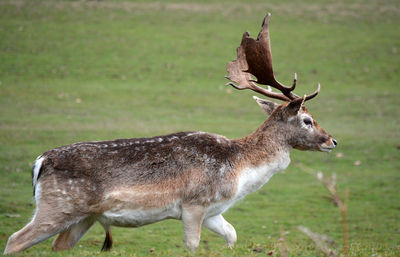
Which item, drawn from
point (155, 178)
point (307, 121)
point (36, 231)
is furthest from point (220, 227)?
point (36, 231)

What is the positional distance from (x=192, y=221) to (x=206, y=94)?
58.3 ft

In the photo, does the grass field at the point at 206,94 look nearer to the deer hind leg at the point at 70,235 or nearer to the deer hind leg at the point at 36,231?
the deer hind leg at the point at 36,231

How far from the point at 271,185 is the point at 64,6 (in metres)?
20.9

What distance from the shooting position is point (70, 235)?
8.59m

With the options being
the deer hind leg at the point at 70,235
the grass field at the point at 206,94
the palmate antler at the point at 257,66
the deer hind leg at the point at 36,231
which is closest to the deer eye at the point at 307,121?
the palmate antler at the point at 257,66

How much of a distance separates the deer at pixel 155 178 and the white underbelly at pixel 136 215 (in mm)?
13

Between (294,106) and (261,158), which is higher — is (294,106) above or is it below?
above

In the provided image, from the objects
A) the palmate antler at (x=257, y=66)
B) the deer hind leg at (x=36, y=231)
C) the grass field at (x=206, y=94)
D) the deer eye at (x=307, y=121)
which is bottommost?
the grass field at (x=206, y=94)

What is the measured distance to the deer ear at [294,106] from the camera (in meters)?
9.13

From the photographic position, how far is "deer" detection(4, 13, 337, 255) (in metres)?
8.06

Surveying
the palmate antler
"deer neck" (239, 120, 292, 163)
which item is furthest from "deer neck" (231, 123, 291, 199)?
the palmate antler

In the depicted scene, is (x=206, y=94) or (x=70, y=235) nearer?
(x=70, y=235)

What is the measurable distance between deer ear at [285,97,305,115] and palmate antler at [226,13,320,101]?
465 millimetres

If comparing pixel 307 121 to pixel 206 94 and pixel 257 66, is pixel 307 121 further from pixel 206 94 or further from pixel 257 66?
pixel 206 94
